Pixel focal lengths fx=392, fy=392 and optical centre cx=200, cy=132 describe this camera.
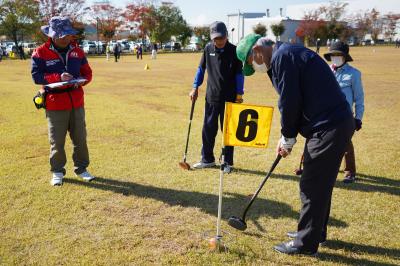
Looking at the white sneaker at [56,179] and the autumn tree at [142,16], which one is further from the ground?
the autumn tree at [142,16]

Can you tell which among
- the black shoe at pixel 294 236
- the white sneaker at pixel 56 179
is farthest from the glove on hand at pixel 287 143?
the white sneaker at pixel 56 179

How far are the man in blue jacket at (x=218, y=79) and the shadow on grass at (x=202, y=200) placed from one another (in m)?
1.08

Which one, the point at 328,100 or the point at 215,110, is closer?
the point at 328,100

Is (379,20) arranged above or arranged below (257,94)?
above

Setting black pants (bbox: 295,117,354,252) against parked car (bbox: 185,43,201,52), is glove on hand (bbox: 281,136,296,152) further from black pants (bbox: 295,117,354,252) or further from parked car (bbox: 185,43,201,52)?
parked car (bbox: 185,43,201,52)

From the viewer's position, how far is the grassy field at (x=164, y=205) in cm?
394

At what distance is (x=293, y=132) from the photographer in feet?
11.5

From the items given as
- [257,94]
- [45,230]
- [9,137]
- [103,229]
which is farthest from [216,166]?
[257,94]

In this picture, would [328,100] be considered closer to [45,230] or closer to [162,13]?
[45,230]

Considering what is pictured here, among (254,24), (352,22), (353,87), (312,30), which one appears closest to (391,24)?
(352,22)

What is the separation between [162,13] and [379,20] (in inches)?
1914

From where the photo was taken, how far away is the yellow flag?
380 cm

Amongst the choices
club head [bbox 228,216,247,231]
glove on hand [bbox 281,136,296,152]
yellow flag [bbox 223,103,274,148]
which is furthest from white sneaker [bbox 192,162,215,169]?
glove on hand [bbox 281,136,296,152]

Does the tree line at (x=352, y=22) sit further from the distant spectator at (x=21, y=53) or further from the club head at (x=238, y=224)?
the club head at (x=238, y=224)
